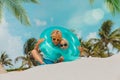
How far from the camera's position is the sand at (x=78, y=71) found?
4.19ft

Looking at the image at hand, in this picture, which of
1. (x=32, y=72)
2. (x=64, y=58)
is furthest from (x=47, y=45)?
→ (x=32, y=72)

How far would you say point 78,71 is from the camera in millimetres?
1333

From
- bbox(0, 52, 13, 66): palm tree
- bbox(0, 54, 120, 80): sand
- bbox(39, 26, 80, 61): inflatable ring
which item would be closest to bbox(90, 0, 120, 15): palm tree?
bbox(39, 26, 80, 61): inflatable ring

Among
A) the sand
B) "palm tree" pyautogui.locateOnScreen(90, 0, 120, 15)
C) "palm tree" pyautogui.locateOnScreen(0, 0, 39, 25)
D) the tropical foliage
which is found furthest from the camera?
the tropical foliage

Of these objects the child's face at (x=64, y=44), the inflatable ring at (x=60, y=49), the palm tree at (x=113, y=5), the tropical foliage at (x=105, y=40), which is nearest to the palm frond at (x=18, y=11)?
the palm tree at (x=113, y=5)

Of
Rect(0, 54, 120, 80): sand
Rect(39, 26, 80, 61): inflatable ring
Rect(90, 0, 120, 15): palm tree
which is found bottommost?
Rect(0, 54, 120, 80): sand

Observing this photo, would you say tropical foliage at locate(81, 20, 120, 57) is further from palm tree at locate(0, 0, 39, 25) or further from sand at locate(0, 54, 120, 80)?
sand at locate(0, 54, 120, 80)

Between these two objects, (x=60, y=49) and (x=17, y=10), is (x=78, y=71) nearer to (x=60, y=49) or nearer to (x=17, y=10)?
(x=60, y=49)

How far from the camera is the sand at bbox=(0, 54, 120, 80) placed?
4.19 feet

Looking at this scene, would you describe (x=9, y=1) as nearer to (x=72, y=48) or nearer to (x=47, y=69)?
(x=72, y=48)

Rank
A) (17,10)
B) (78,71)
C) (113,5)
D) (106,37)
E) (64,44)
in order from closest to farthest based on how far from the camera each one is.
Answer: (78,71) < (64,44) < (113,5) < (17,10) < (106,37)

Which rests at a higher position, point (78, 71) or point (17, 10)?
point (17, 10)

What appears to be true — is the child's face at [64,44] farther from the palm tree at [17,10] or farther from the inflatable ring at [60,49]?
the palm tree at [17,10]

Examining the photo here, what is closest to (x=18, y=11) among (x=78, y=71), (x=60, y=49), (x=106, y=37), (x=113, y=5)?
(x=113, y=5)
